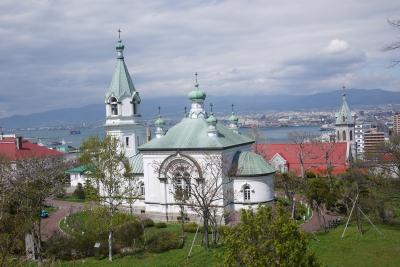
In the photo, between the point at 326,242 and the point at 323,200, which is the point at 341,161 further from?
the point at 326,242

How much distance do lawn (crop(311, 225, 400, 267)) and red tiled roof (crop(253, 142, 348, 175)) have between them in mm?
22775

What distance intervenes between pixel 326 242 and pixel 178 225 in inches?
407

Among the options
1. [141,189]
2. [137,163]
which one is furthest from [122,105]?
[141,189]

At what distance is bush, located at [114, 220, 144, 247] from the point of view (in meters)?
23.3

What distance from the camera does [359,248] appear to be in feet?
68.3

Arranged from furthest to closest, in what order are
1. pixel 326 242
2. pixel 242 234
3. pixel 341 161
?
pixel 341 161, pixel 326 242, pixel 242 234

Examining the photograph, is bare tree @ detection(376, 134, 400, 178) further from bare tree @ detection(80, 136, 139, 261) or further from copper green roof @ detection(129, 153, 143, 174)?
copper green roof @ detection(129, 153, 143, 174)

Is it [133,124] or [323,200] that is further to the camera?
[133,124]

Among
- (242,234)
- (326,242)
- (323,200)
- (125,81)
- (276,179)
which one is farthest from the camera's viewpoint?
(125,81)

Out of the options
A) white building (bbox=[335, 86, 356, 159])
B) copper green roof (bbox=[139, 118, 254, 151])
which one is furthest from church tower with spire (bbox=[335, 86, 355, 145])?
copper green roof (bbox=[139, 118, 254, 151])

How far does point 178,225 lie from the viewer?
29.6 meters

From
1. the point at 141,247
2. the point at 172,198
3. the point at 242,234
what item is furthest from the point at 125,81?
the point at 242,234

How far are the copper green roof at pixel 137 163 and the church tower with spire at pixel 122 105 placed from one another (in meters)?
1.64

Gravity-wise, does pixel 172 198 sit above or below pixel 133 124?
below
